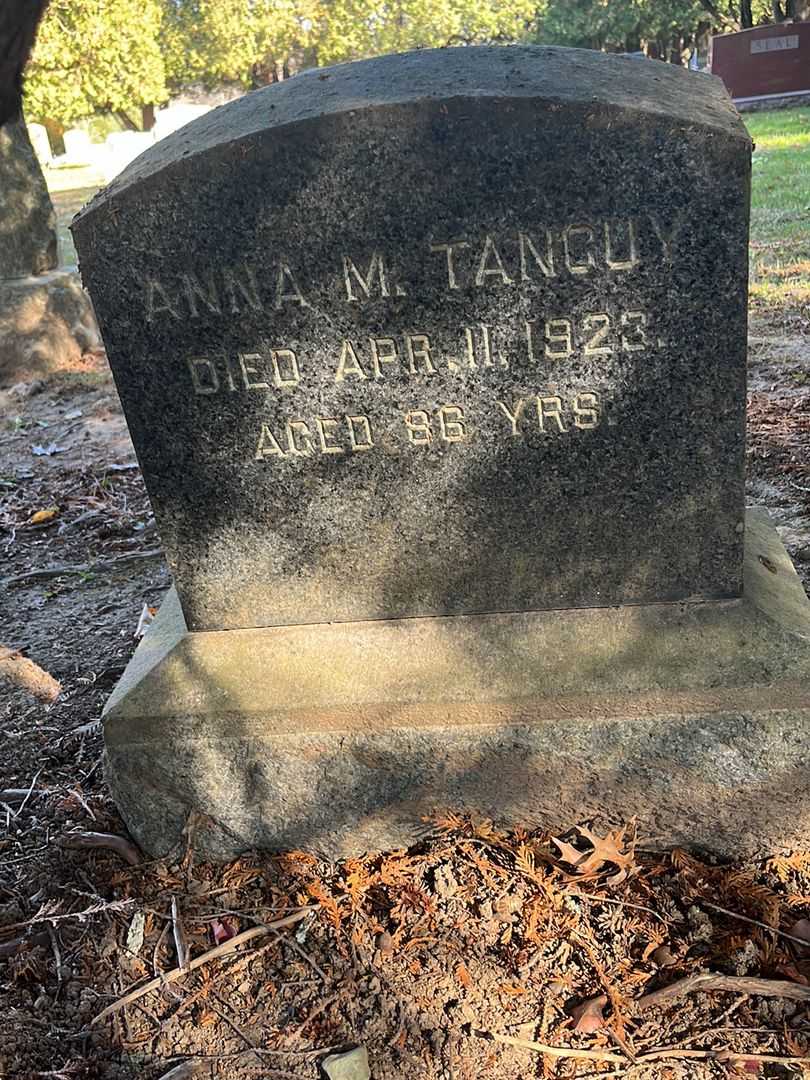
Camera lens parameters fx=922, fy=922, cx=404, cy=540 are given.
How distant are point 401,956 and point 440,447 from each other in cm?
111

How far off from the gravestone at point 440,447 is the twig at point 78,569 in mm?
1835

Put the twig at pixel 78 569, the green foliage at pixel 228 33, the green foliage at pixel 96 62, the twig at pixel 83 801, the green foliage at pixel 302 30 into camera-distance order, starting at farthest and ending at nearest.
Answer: the green foliage at pixel 302 30 < the green foliage at pixel 228 33 < the green foliage at pixel 96 62 < the twig at pixel 78 569 < the twig at pixel 83 801

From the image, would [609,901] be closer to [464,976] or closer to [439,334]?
[464,976]

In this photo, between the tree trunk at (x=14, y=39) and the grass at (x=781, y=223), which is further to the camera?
the grass at (x=781, y=223)

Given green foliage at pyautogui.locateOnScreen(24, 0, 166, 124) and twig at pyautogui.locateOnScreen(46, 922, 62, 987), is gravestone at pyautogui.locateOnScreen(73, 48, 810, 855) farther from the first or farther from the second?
green foliage at pyautogui.locateOnScreen(24, 0, 166, 124)

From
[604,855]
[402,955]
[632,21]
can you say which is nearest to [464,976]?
[402,955]

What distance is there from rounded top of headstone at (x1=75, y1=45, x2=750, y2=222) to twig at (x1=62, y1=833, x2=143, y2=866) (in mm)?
1481

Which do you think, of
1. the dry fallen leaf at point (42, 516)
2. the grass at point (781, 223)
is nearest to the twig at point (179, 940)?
the dry fallen leaf at point (42, 516)

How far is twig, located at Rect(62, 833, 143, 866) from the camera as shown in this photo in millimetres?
2285

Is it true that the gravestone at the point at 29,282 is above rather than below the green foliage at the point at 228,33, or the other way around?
below

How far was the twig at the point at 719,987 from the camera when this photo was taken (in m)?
1.80

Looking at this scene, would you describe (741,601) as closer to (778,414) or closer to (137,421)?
(137,421)

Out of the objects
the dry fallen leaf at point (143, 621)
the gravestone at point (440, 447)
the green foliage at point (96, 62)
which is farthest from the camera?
the green foliage at point (96, 62)

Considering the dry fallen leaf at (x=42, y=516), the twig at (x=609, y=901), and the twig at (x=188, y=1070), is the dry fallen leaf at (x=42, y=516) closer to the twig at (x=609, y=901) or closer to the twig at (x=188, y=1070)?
the twig at (x=188, y=1070)
